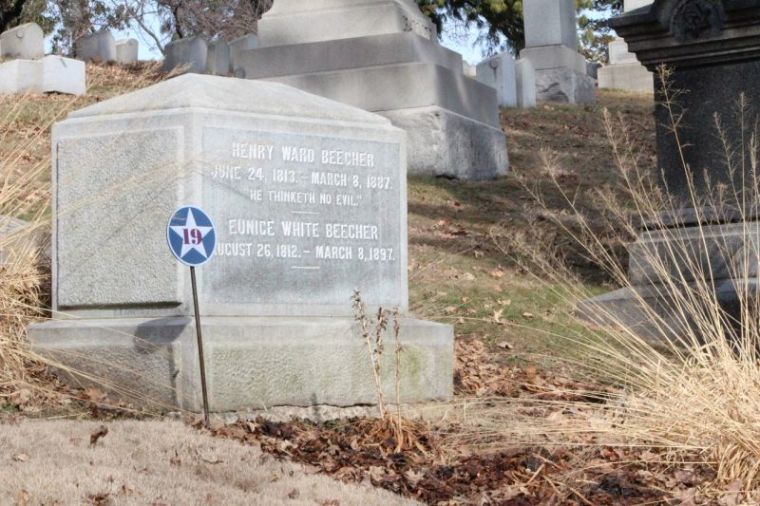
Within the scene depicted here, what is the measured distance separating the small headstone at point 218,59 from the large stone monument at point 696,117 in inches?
455

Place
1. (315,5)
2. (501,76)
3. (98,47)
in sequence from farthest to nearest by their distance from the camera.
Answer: (98,47)
(501,76)
(315,5)

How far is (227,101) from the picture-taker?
5801 mm

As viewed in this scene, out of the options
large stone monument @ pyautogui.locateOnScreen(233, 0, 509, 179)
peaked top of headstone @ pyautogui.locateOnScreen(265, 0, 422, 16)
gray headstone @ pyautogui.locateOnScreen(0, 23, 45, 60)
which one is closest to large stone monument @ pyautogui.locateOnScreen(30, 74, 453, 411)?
large stone monument @ pyautogui.locateOnScreen(233, 0, 509, 179)

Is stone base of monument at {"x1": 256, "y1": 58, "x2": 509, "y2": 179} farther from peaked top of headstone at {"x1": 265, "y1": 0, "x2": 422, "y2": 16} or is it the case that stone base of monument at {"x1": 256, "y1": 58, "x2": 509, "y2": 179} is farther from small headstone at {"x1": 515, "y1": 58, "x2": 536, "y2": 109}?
small headstone at {"x1": 515, "y1": 58, "x2": 536, "y2": 109}

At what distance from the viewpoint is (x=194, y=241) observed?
201 inches

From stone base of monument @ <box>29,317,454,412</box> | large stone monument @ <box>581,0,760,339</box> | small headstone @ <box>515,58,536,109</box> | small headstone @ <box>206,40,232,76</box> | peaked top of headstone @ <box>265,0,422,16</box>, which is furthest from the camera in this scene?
small headstone @ <box>206,40,232,76</box>

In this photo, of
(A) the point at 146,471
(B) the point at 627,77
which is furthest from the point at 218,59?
(A) the point at 146,471

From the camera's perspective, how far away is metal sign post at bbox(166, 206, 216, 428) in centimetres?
504

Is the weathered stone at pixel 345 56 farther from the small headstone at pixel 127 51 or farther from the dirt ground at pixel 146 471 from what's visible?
the small headstone at pixel 127 51

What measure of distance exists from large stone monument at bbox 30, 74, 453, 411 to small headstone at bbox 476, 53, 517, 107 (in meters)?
11.7

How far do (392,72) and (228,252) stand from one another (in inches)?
263

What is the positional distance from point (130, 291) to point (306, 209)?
0.90 metres

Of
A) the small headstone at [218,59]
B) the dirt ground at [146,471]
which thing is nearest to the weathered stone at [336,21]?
the small headstone at [218,59]

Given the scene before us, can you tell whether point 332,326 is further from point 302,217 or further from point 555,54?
point 555,54
